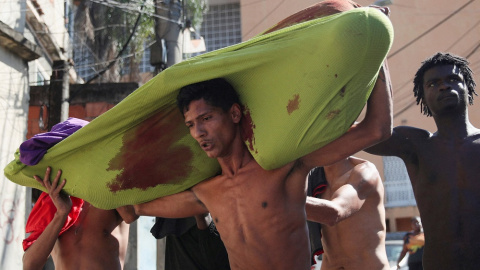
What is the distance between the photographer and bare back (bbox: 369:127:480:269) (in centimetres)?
343

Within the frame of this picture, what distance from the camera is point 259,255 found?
2801 mm

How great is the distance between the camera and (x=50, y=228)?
3.56 m

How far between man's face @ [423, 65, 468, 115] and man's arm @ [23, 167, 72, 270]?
2.14m

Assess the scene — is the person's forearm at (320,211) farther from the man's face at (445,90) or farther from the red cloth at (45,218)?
the red cloth at (45,218)

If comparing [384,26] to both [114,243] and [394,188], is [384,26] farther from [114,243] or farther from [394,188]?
[394,188]

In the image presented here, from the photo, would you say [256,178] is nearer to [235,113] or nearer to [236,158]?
[236,158]

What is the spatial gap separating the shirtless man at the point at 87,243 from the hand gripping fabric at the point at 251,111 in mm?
301

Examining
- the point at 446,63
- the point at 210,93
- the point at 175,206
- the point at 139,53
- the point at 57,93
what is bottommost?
the point at 175,206

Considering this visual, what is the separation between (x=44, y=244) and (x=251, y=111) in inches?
59.6

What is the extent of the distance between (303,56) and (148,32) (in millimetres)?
13420

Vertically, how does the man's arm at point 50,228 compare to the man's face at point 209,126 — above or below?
below

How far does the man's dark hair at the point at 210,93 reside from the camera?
287 cm

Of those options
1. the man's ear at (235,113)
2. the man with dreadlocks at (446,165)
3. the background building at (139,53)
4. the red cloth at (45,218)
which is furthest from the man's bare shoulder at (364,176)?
the background building at (139,53)

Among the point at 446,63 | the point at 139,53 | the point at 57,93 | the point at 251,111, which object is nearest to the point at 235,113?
the point at 251,111
